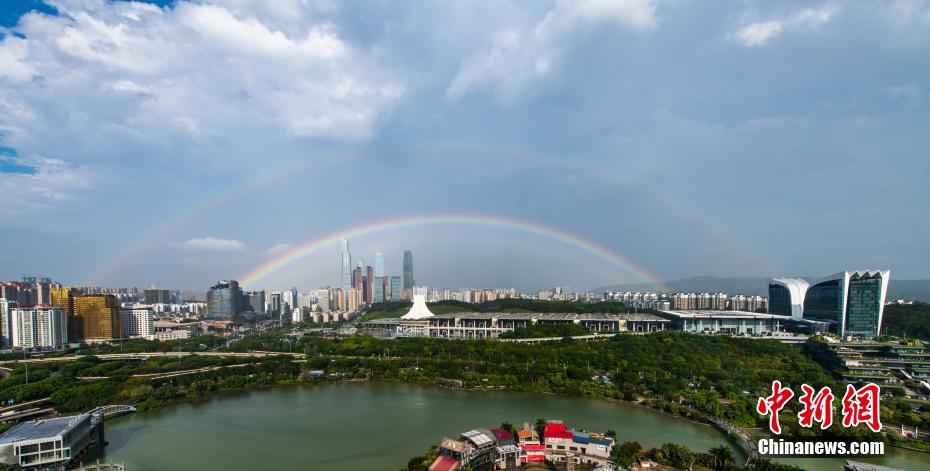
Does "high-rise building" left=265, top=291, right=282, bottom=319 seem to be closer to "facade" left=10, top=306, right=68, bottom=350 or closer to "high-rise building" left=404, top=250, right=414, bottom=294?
"high-rise building" left=404, top=250, right=414, bottom=294

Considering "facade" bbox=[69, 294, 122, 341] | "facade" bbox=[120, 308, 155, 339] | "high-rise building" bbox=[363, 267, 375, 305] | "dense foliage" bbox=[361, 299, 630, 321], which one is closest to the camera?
"facade" bbox=[69, 294, 122, 341]

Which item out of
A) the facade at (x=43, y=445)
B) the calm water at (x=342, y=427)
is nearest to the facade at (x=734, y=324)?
the calm water at (x=342, y=427)

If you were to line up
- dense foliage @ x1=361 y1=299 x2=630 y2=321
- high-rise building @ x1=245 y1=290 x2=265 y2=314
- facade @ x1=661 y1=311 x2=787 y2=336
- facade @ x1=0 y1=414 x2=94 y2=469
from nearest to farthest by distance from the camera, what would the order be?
facade @ x1=0 y1=414 x2=94 y2=469
facade @ x1=661 y1=311 x2=787 y2=336
dense foliage @ x1=361 y1=299 x2=630 y2=321
high-rise building @ x1=245 y1=290 x2=265 y2=314

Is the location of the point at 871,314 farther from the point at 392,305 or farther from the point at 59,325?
the point at 59,325

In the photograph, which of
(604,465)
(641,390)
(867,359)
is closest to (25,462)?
(604,465)

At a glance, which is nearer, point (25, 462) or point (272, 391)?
point (25, 462)

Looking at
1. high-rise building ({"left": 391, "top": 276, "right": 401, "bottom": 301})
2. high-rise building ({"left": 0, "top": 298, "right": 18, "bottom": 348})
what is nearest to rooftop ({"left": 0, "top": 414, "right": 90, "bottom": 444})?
high-rise building ({"left": 0, "top": 298, "right": 18, "bottom": 348})

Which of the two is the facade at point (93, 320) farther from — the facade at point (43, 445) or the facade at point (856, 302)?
the facade at point (856, 302)
